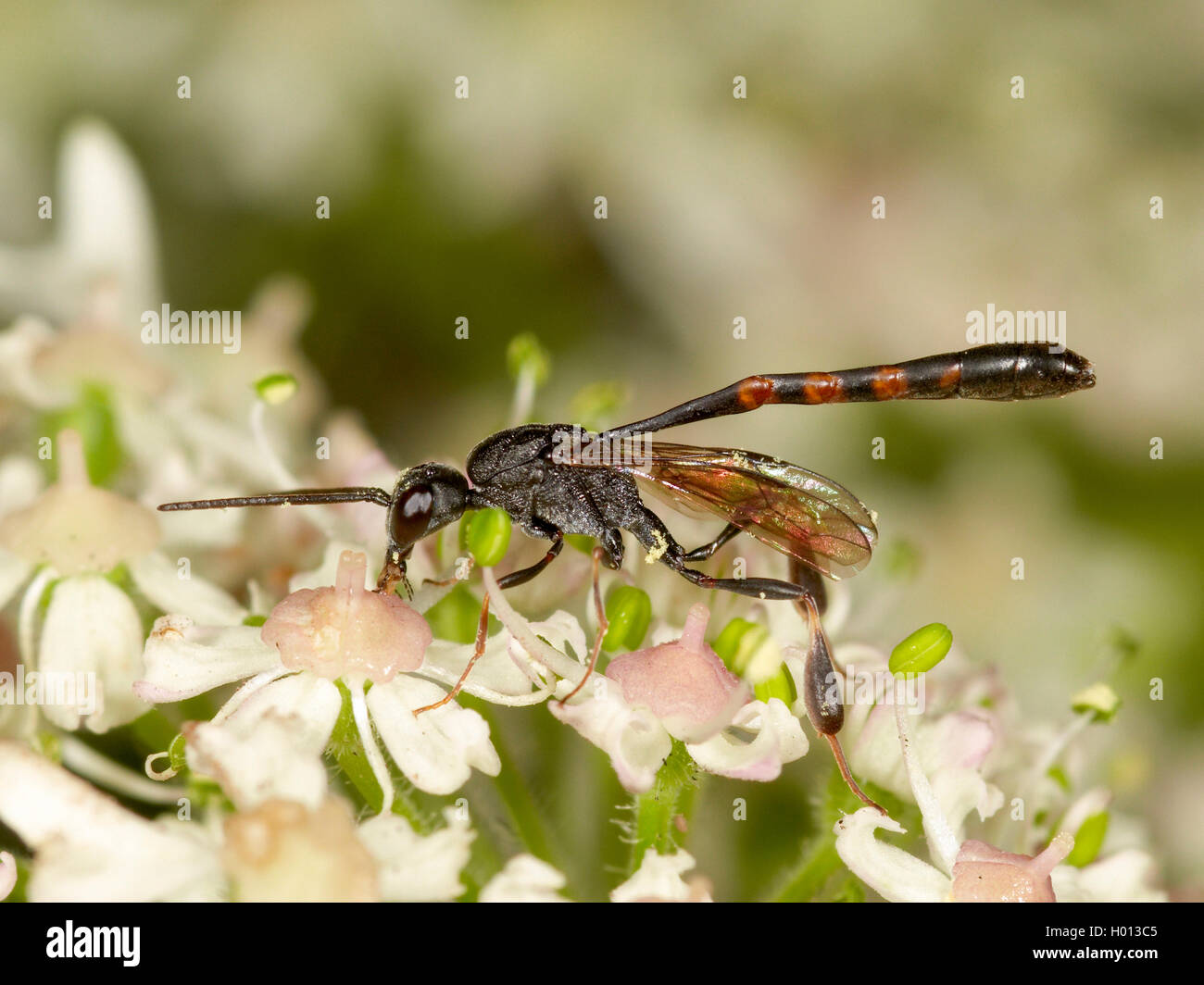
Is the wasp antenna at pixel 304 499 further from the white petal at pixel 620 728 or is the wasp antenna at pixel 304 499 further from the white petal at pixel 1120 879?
the white petal at pixel 1120 879

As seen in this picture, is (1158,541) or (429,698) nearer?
(429,698)

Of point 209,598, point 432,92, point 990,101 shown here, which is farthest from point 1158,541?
point 209,598

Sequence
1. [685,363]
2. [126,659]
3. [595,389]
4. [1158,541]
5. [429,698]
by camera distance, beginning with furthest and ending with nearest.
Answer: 1. [685,363]
2. [1158,541]
3. [595,389]
4. [126,659]
5. [429,698]

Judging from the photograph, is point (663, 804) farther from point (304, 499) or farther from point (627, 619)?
point (304, 499)

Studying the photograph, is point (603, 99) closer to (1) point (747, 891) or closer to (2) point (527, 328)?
(2) point (527, 328)

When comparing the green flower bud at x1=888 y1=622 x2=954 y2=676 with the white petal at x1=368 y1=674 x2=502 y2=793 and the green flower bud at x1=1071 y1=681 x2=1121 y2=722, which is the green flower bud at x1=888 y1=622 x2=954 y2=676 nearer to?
the green flower bud at x1=1071 y1=681 x2=1121 y2=722

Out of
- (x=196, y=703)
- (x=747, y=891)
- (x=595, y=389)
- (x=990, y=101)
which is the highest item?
(x=990, y=101)
